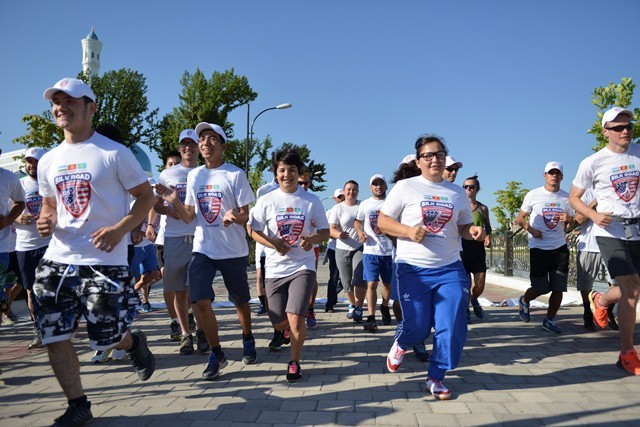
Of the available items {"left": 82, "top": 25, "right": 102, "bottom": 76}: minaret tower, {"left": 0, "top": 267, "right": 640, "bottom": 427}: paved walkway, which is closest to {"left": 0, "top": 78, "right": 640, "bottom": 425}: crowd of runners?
{"left": 0, "top": 267, "right": 640, "bottom": 427}: paved walkway

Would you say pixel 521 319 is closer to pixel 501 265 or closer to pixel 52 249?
pixel 52 249

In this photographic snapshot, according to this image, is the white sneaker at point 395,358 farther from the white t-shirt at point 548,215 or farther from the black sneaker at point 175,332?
the white t-shirt at point 548,215

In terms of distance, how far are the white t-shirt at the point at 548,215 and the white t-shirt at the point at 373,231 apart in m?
2.00

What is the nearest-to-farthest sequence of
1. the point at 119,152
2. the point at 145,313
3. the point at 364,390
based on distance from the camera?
1. the point at 119,152
2. the point at 364,390
3. the point at 145,313

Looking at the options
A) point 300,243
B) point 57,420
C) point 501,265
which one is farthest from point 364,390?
point 501,265

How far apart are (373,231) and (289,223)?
2334 millimetres

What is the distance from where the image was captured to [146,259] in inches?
309

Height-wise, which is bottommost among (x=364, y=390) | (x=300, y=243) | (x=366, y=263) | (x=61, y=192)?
(x=364, y=390)

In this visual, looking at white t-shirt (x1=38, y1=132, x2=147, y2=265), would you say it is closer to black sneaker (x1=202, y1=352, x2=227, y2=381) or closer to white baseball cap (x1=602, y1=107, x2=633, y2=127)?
black sneaker (x1=202, y1=352, x2=227, y2=381)

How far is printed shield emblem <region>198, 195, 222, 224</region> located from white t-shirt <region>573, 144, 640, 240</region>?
3.55 metres

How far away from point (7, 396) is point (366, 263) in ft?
14.4

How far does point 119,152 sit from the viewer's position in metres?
3.26

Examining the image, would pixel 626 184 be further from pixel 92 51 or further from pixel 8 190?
pixel 92 51

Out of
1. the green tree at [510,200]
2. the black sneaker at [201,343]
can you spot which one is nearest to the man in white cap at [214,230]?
the black sneaker at [201,343]
